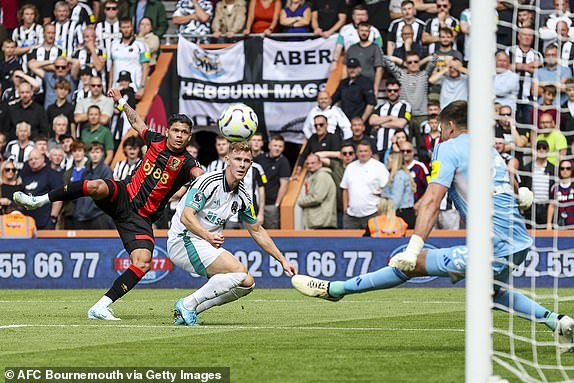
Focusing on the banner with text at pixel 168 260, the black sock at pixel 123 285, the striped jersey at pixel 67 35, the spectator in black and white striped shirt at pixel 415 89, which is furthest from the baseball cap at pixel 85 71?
the black sock at pixel 123 285

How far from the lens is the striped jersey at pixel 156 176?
1284 centimetres

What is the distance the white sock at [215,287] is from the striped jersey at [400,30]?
35.5ft

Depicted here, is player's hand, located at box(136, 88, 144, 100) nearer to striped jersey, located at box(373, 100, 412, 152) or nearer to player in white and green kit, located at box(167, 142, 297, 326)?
striped jersey, located at box(373, 100, 412, 152)

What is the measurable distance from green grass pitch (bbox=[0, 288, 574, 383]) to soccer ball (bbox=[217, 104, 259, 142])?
2022 millimetres

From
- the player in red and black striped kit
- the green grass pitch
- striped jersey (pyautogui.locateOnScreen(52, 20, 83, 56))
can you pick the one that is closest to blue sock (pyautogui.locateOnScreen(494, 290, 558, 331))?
the green grass pitch

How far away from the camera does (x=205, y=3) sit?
23719 mm

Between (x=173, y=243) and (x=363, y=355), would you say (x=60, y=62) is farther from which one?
(x=363, y=355)

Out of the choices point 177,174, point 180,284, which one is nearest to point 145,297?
point 180,284

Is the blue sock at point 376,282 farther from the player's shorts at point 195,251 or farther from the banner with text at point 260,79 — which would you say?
the banner with text at point 260,79

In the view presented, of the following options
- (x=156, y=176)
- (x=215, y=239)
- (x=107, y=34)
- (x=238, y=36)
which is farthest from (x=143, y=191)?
(x=238, y=36)

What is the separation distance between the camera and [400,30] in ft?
70.7

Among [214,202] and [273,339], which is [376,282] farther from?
[214,202]

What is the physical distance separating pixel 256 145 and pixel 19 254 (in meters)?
4.50

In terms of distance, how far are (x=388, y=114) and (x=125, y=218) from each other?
8.54 meters
